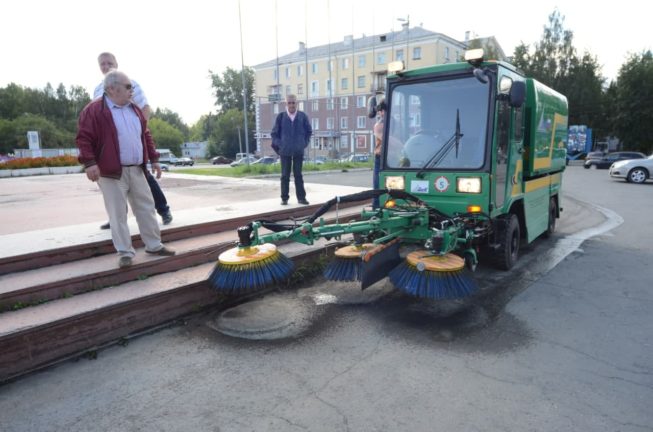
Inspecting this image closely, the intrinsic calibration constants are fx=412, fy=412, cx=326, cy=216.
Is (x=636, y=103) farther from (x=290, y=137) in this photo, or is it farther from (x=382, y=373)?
(x=382, y=373)

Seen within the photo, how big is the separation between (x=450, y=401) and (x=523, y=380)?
0.65m

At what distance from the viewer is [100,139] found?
3953 millimetres

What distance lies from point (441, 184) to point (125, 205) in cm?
351

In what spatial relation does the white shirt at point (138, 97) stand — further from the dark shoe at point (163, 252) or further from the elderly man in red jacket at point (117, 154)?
the dark shoe at point (163, 252)

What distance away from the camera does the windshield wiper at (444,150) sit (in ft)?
16.2

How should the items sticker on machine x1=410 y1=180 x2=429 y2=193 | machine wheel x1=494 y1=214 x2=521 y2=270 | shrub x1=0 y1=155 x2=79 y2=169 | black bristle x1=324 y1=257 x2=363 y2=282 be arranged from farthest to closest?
shrub x1=0 y1=155 x2=79 y2=169
machine wheel x1=494 y1=214 x2=521 y2=270
sticker on machine x1=410 y1=180 x2=429 y2=193
black bristle x1=324 y1=257 x2=363 y2=282

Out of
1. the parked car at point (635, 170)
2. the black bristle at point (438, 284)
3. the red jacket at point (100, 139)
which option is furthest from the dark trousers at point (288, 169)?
the parked car at point (635, 170)

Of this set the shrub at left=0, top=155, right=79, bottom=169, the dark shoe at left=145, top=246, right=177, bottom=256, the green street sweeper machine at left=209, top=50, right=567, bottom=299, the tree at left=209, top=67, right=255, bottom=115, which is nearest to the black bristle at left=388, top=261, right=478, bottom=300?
the green street sweeper machine at left=209, top=50, right=567, bottom=299

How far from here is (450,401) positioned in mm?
2764

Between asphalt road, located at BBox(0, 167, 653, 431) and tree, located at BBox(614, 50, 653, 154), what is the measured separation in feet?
130

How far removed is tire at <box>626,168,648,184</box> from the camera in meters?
17.7

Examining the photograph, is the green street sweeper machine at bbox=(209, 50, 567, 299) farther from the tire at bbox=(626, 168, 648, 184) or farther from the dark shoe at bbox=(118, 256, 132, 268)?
the tire at bbox=(626, 168, 648, 184)

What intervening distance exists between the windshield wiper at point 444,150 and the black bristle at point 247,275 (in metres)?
2.34

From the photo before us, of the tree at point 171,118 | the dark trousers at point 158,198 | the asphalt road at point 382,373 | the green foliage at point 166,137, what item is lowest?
the asphalt road at point 382,373
